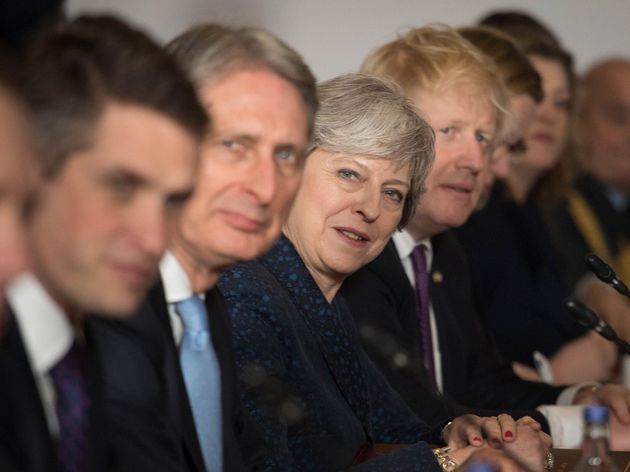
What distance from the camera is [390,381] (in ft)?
10.6

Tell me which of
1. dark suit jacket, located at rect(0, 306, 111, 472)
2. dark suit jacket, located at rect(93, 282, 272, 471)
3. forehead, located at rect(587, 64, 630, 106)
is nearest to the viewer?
dark suit jacket, located at rect(0, 306, 111, 472)

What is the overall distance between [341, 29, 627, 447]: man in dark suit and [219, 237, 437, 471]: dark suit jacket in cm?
29

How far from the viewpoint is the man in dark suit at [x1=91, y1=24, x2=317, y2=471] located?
6.48ft

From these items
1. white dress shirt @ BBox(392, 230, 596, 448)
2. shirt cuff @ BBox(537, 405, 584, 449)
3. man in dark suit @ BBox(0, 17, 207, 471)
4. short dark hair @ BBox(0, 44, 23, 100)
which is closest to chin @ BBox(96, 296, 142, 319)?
man in dark suit @ BBox(0, 17, 207, 471)

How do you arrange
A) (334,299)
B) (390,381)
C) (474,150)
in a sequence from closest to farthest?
(334,299)
(390,381)
(474,150)

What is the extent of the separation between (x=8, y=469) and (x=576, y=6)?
521cm

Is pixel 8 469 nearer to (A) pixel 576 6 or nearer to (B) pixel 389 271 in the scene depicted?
(B) pixel 389 271


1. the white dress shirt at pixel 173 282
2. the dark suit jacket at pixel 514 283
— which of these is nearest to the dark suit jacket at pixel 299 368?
the white dress shirt at pixel 173 282

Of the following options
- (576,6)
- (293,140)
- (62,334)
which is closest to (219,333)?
(293,140)

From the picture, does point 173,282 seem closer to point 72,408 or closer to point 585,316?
point 72,408

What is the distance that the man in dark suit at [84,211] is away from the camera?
1541 mm

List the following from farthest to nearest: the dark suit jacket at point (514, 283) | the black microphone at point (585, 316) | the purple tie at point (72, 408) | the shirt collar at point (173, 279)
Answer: the dark suit jacket at point (514, 283) → the black microphone at point (585, 316) → the shirt collar at point (173, 279) → the purple tie at point (72, 408)

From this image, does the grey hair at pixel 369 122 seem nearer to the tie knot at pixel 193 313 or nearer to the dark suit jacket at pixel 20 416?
the tie knot at pixel 193 313

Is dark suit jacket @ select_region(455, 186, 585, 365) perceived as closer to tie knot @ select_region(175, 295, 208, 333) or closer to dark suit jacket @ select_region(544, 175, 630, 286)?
dark suit jacket @ select_region(544, 175, 630, 286)
